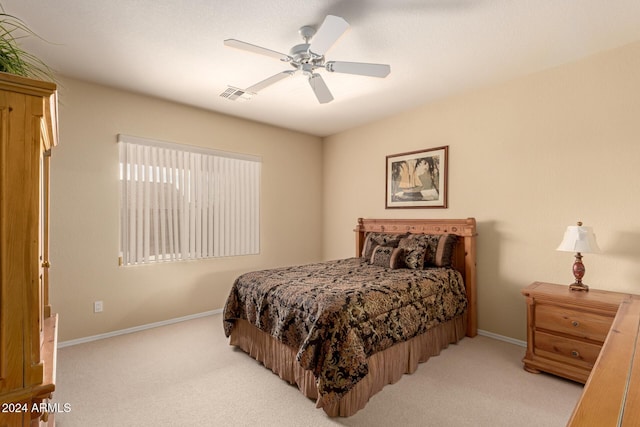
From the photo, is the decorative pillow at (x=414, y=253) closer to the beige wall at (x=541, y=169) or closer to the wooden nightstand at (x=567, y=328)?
the beige wall at (x=541, y=169)

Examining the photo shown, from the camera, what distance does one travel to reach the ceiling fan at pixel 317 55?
200 cm

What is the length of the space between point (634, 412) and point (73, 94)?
446 centimetres

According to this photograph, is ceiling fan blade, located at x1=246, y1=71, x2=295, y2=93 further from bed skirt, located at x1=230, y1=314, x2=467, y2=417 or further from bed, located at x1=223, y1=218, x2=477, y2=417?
bed skirt, located at x1=230, y1=314, x2=467, y2=417

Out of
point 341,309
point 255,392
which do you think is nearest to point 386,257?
point 341,309

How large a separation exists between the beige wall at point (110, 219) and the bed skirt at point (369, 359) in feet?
4.28

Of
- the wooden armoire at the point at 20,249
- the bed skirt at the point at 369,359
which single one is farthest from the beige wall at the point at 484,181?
the wooden armoire at the point at 20,249

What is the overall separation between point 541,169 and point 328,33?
2508 mm

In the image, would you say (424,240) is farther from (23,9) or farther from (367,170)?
(23,9)

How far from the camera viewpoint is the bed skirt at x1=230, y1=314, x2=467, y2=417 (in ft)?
7.06

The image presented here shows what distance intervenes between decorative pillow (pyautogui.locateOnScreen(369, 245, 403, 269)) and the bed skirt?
0.75m

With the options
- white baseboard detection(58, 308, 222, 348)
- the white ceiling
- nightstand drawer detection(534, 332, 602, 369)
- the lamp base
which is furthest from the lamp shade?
white baseboard detection(58, 308, 222, 348)

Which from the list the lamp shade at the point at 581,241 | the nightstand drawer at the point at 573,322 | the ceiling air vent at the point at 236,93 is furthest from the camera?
the ceiling air vent at the point at 236,93

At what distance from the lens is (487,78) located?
3260mm

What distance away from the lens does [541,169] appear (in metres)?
3.12
